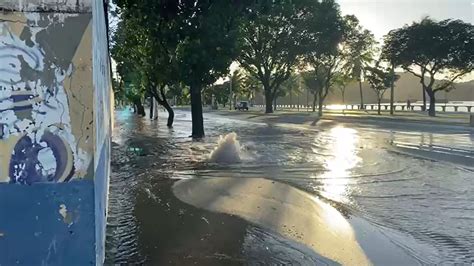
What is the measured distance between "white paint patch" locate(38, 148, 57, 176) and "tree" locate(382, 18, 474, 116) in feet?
133

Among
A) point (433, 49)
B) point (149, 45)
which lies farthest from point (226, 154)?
point (433, 49)

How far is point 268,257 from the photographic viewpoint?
472 cm

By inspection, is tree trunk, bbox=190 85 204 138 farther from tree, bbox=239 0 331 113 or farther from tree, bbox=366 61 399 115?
tree, bbox=366 61 399 115

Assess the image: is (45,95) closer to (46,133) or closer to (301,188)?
(46,133)

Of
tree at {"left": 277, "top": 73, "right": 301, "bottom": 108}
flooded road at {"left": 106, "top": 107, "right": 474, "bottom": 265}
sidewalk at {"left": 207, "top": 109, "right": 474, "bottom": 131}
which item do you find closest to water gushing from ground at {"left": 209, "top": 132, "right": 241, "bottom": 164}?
flooded road at {"left": 106, "top": 107, "right": 474, "bottom": 265}

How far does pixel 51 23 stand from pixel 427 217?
5.34 metres

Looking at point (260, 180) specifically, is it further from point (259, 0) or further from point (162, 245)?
point (259, 0)

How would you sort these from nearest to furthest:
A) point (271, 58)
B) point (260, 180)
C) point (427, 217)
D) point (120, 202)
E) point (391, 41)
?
point (427, 217) → point (120, 202) → point (260, 180) → point (391, 41) → point (271, 58)

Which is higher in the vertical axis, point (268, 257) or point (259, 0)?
point (259, 0)

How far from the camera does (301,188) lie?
27.5ft

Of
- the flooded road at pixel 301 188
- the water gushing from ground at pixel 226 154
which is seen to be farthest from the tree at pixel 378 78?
the water gushing from ground at pixel 226 154

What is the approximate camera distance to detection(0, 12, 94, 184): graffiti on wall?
127 inches

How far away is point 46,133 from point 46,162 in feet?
0.65

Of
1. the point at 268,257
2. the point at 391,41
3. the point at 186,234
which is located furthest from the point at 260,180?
the point at 391,41
